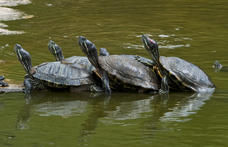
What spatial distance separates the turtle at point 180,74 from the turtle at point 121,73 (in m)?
0.24

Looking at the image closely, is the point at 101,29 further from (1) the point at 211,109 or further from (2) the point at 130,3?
(1) the point at 211,109

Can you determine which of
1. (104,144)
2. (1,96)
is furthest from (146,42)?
(104,144)

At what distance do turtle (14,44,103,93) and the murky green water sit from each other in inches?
6.9

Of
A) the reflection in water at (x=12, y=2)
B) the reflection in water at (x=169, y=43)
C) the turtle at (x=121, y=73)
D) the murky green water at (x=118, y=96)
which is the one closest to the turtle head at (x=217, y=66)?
the murky green water at (x=118, y=96)

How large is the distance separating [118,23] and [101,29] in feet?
3.52

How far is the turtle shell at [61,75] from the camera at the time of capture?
5449mm

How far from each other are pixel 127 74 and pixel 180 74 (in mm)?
881

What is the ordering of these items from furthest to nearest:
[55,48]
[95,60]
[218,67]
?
[218,67]
[55,48]
[95,60]

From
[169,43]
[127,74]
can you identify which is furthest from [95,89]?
[169,43]

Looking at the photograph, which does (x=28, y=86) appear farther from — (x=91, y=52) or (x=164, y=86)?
(x=164, y=86)

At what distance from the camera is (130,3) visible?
55.1 feet

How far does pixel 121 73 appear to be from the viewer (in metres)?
5.53

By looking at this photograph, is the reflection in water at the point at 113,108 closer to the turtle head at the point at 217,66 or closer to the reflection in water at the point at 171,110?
the reflection in water at the point at 171,110

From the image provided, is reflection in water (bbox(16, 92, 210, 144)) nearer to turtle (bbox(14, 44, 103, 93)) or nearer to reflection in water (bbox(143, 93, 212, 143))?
reflection in water (bbox(143, 93, 212, 143))
